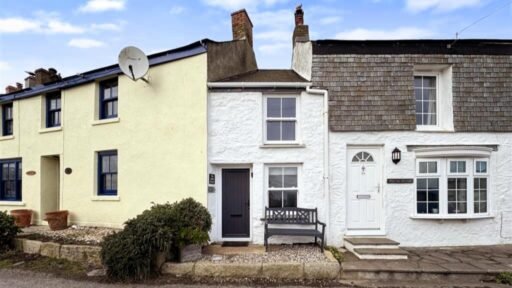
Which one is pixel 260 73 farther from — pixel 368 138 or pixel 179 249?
pixel 179 249

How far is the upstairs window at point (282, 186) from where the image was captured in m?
9.22

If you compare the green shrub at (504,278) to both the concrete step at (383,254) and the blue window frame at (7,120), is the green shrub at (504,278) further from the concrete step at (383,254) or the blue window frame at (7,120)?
the blue window frame at (7,120)

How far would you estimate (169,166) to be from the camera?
31.0 feet

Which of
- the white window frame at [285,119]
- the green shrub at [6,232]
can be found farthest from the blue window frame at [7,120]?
the white window frame at [285,119]

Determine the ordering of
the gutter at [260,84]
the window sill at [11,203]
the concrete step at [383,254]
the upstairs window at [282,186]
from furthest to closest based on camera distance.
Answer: the window sill at [11,203]
the upstairs window at [282,186]
the gutter at [260,84]
the concrete step at [383,254]

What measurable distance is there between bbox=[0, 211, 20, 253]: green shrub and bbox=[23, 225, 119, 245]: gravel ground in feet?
2.69

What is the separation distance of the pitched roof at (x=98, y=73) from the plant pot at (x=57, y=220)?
4435 mm

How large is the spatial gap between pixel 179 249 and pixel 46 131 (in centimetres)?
811

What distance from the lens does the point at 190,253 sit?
7.38 meters

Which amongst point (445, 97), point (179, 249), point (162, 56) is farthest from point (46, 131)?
point (445, 97)

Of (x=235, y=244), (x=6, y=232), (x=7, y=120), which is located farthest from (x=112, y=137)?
(x=7, y=120)

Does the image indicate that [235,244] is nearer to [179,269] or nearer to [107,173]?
[179,269]

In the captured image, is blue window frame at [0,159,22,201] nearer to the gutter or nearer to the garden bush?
the garden bush

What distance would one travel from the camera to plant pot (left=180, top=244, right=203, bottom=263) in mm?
7316
